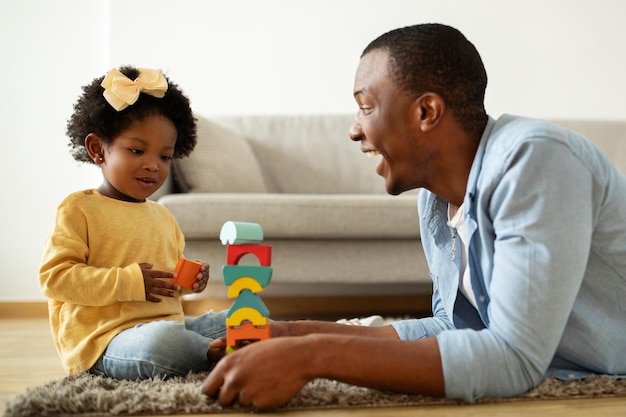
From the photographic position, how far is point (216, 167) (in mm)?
2752

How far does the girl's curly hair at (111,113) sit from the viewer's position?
1512mm

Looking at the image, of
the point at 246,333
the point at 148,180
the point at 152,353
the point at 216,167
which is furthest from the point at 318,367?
the point at 216,167

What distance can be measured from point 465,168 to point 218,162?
5.55 feet

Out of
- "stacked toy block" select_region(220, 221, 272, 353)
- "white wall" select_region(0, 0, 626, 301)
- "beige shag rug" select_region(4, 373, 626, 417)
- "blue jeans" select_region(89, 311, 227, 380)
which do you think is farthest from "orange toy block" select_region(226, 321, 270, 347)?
"white wall" select_region(0, 0, 626, 301)

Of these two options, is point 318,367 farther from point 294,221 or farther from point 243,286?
point 294,221

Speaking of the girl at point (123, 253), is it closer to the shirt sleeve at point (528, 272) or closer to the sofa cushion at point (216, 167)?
the shirt sleeve at point (528, 272)

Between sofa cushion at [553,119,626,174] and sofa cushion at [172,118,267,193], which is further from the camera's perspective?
sofa cushion at [553,119,626,174]

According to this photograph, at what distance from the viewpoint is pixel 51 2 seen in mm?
3289

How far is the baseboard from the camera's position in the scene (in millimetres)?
3133

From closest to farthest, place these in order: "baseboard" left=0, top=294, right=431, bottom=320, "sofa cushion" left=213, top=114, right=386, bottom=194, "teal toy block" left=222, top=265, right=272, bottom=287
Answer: "teal toy block" left=222, top=265, right=272, bottom=287, "baseboard" left=0, top=294, right=431, bottom=320, "sofa cushion" left=213, top=114, right=386, bottom=194

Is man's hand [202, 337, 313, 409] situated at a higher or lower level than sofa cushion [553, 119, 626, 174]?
lower

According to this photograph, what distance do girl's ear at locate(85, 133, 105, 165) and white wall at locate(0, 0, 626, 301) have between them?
1.83m

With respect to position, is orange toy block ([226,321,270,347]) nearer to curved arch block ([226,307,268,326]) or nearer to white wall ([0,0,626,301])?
curved arch block ([226,307,268,326])

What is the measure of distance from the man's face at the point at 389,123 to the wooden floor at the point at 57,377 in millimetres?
449
